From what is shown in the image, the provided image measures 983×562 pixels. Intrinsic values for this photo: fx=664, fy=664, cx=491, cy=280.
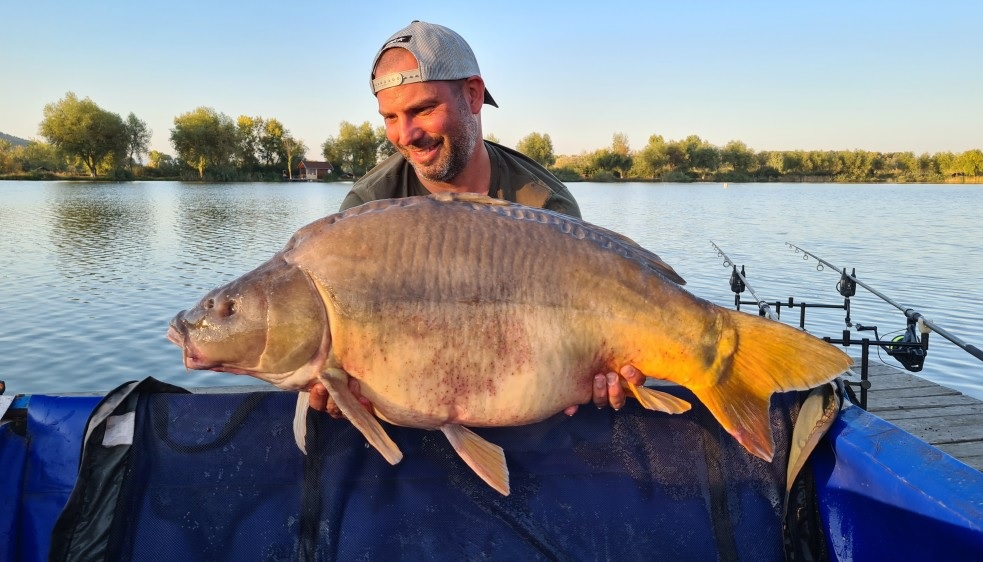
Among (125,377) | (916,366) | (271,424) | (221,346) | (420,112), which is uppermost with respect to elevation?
(420,112)

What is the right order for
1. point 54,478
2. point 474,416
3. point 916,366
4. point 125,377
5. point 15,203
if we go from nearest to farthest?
point 474,416, point 54,478, point 916,366, point 125,377, point 15,203

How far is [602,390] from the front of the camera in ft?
5.68

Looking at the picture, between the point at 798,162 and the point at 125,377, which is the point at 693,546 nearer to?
the point at 125,377

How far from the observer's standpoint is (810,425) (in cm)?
184

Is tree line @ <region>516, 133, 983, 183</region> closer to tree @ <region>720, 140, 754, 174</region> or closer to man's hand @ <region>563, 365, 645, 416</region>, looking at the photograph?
tree @ <region>720, 140, 754, 174</region>

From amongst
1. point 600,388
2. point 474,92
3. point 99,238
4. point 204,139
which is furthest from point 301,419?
point 204,139

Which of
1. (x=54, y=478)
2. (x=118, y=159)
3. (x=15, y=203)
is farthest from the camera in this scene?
(x=118, y=159)

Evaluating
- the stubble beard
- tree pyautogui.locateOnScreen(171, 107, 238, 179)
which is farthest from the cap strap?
tree pyautogui.locateOnScreen(171, 107, 238, 179)

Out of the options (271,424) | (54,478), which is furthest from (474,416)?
(54,478)

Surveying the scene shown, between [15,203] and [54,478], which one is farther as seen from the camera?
[15,203]

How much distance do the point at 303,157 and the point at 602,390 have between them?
245ft

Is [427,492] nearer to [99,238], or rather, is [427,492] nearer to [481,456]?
[481,456]

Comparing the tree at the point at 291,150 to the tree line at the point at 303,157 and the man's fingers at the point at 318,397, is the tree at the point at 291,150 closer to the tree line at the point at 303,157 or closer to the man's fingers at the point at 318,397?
the tree line at the point at 303,157

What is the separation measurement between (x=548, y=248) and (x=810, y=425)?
895 mm
